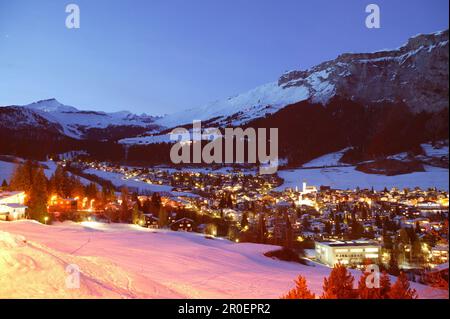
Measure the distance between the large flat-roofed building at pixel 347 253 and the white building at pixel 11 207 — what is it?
79.8ft

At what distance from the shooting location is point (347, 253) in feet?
94.9

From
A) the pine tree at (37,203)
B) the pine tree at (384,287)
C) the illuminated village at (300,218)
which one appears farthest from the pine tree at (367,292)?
the pine tree at (37,203)

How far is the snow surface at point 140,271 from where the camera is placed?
8.80 meters

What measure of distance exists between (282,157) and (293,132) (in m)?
11.9

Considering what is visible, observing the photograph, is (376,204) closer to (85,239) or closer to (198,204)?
(198,204)

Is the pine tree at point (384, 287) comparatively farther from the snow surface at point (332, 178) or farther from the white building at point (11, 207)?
the snow surface at point (332, 178)

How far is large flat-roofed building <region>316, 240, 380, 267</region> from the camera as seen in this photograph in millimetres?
28750

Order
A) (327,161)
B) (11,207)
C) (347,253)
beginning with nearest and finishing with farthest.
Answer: (347,253), (11,207), (327,161)

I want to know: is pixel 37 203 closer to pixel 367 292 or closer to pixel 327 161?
pixel 367 292

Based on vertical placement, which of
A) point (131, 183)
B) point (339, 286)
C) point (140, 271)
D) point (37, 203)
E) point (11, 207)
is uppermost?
point (339, 286)

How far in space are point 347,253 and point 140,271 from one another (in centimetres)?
1939

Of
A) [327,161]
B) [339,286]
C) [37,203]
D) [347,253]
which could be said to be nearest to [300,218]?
[347,253]

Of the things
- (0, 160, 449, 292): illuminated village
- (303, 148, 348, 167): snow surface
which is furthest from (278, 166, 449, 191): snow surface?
(0, 160, 449, 292): illuminated village
